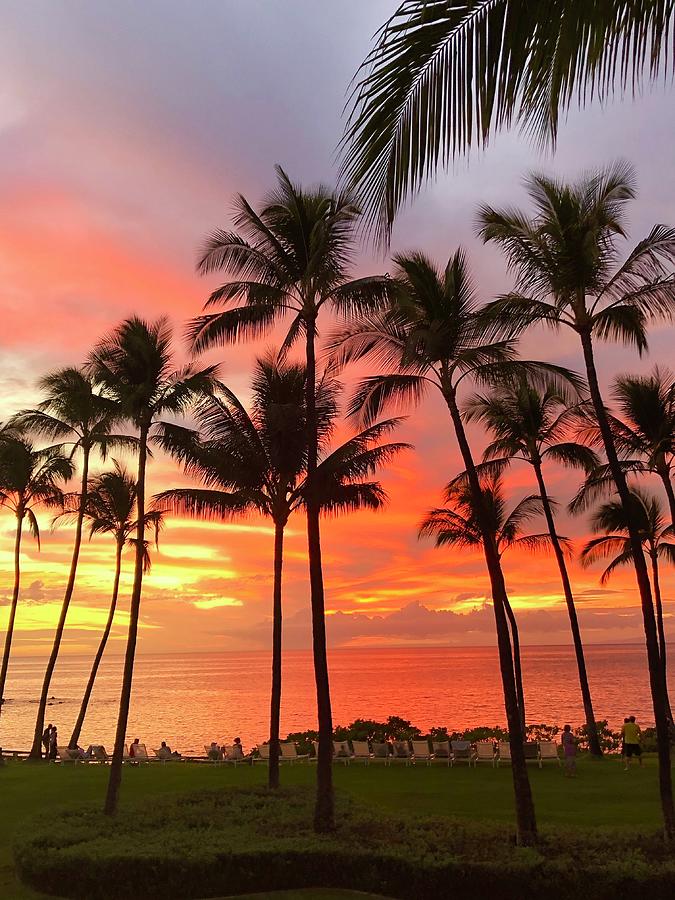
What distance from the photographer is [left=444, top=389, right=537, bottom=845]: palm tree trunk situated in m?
12.9

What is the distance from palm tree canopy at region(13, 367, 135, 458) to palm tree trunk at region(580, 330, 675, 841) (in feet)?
36.9

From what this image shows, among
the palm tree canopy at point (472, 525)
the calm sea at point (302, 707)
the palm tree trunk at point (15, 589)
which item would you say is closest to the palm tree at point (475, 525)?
the palm tree canopy at point (472, 525)

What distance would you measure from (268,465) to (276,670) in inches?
210

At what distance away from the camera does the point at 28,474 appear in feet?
108

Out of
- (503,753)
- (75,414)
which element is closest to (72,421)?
(75,414)

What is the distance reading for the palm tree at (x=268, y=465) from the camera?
20.2 m

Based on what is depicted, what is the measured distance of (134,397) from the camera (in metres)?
19.0

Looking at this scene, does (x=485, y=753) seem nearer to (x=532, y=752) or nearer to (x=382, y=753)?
(x=532, y=752)

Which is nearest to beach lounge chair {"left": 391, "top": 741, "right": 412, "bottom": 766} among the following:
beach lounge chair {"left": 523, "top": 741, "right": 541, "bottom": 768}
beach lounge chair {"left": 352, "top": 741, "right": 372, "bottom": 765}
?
beach lounge chair {"left": 352, "top": 741, "right": 372, "bottom": 765}

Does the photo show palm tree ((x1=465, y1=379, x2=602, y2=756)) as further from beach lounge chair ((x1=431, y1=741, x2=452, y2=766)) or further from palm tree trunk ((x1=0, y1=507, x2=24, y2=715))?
palm tree trunk ((x1=0, y1=507, x2=24, y2=715))

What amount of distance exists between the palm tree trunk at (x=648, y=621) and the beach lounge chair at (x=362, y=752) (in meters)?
14.5

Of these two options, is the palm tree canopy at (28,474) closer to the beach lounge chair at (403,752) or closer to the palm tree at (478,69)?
the beach lounge chair at (403,752)

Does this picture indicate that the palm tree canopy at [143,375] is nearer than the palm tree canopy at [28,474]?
Yes

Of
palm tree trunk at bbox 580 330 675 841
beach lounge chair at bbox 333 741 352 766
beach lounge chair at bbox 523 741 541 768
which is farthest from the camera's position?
beach lounge chair at bbox 333 741 352 766
